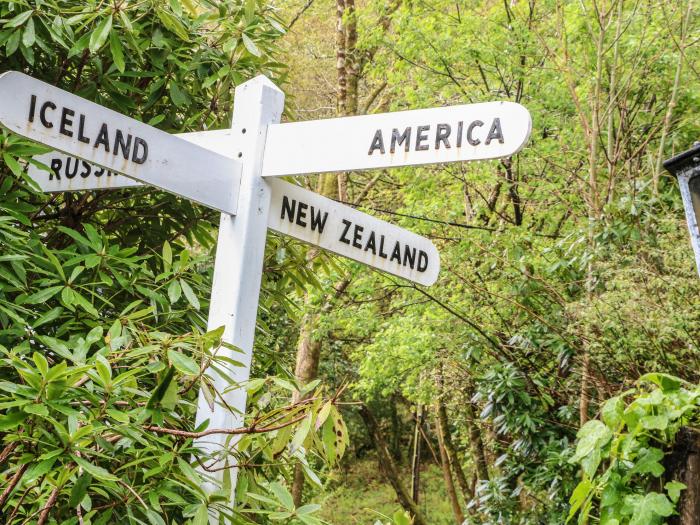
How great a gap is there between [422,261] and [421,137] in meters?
0.59

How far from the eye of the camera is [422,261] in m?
2.75

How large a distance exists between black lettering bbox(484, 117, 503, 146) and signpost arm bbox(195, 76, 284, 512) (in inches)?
24.8

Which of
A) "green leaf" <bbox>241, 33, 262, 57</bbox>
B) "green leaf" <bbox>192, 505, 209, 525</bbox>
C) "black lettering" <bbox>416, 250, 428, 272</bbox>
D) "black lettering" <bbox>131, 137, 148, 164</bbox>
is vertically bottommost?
"green leaf" <bbox>192, 505, 209, 525</bbox>

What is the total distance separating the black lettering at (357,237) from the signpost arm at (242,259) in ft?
1.16

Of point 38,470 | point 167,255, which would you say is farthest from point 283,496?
point 167,255

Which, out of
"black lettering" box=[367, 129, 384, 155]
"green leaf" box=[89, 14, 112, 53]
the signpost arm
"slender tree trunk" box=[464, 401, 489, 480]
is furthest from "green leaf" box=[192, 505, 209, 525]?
"slender tree trunk" box=[464, 401, 489, 480]

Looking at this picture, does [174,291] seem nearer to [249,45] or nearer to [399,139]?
[399,139]

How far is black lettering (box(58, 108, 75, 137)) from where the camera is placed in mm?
2115

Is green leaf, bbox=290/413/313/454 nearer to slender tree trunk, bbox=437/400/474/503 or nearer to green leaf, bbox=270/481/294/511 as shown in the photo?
green leaf, bbox=270/481/294/511

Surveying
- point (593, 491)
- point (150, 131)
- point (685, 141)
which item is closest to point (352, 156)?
point (150, 131)

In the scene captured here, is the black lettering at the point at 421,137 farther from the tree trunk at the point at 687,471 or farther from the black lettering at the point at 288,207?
the tree trunk at the point at 687,471

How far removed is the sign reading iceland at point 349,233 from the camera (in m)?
2.46

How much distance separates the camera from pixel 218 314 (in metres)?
2.29

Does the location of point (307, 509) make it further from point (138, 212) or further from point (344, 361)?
point (344, 361)
